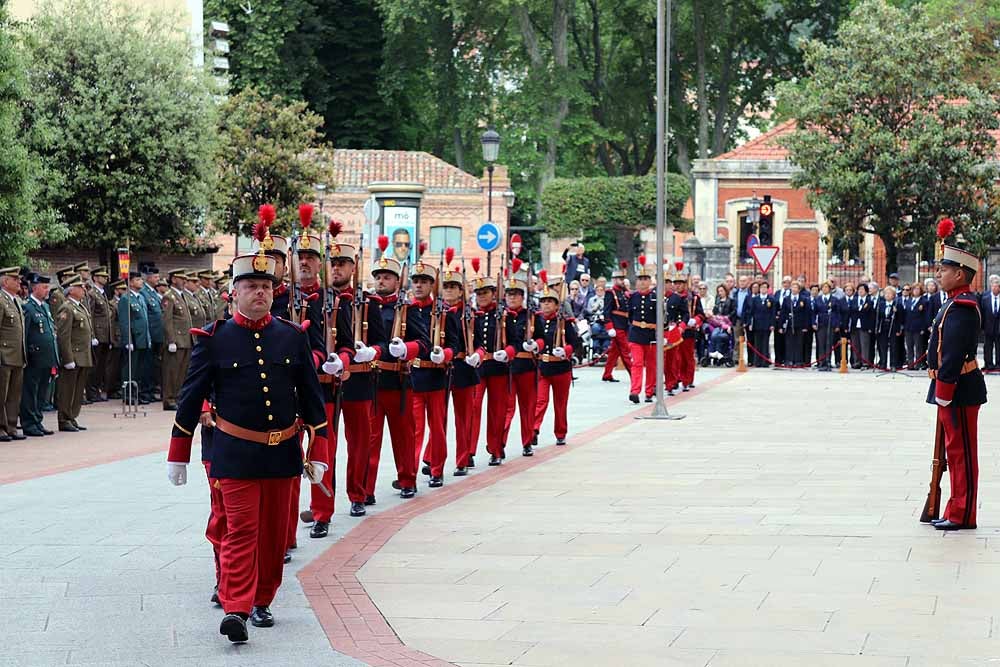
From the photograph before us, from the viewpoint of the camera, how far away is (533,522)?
12062 mm

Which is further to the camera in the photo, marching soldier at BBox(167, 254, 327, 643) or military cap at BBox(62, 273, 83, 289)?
military cap at BBox(62, 273, 83, 289)

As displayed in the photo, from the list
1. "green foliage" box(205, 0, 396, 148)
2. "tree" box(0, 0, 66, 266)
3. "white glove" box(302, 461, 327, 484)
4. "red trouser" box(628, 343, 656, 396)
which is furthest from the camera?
"green foliage" box(205, 0, 396, 148)

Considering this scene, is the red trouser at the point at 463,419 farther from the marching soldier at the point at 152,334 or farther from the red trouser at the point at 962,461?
the marching soldier at the point at 152,334

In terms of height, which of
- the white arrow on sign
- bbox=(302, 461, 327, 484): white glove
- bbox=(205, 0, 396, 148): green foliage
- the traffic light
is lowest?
bbox=(302, 461, 327, 484): white glove

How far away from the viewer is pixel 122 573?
9867 mm

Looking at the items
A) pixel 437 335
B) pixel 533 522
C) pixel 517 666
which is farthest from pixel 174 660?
pixel 437 335

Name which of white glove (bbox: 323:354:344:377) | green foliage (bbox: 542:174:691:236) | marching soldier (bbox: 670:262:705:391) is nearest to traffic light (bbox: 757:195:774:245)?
marching soldier (bbox: 670:262:705:391)

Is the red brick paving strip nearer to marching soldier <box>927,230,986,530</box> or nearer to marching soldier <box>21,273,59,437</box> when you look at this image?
marching soldier <box>927,230,986,530</box>

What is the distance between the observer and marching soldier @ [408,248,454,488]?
13.8 meters

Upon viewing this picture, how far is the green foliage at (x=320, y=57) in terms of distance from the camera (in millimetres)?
53625

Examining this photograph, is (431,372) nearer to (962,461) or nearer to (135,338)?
(962,461)

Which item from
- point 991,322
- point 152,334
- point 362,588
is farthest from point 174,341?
point 991,322

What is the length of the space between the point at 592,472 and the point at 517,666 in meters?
8.02

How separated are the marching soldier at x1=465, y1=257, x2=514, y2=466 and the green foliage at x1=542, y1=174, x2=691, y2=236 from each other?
35736mm
